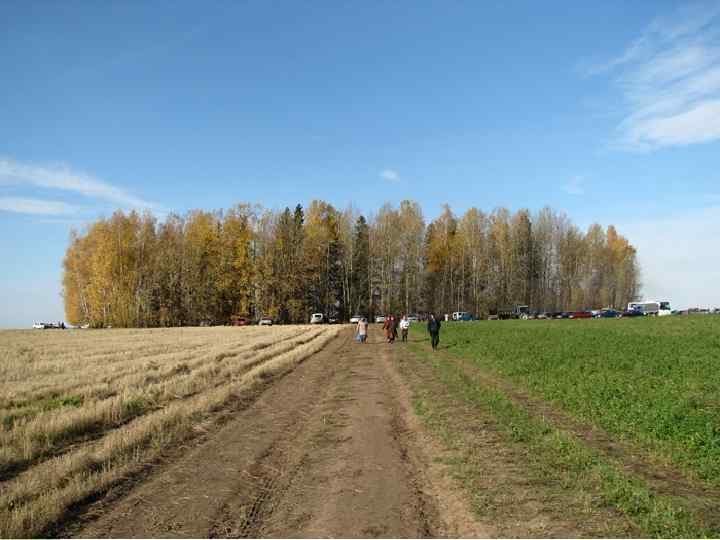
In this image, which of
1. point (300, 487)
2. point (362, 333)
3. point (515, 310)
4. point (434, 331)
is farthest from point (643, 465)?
point (515, 310)

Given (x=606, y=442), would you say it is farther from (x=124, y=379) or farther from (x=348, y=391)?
(x=124, y=379)

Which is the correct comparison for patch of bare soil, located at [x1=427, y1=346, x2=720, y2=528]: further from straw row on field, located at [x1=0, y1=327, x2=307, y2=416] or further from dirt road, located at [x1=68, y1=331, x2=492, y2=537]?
straw row on field, located at [x1=0, y1=327, x2=307, y2=416]

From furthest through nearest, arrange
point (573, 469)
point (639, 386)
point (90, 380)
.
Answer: point (90, 380)
point (639, 386)
point (573, 469)

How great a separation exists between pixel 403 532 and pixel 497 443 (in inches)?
151

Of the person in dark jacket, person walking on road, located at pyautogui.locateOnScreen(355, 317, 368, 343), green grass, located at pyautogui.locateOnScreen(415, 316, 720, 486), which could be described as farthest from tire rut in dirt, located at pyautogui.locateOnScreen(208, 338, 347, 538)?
person walking on road, located at pyautogui.locateOnScreen(355, 317, 368, 343)

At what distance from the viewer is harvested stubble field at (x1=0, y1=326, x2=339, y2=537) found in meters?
6.26

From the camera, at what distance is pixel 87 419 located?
33.1ft

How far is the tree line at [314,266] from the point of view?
6800 cm

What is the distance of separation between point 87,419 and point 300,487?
19.2 feet

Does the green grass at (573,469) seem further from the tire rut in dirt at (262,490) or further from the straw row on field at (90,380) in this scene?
the straw row on field at (90,380)

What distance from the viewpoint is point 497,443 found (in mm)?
8414

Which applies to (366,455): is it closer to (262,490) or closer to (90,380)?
(262,490)

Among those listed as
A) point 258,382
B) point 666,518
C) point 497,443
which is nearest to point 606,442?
point 497,443

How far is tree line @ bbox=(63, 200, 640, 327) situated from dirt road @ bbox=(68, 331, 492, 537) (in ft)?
199
